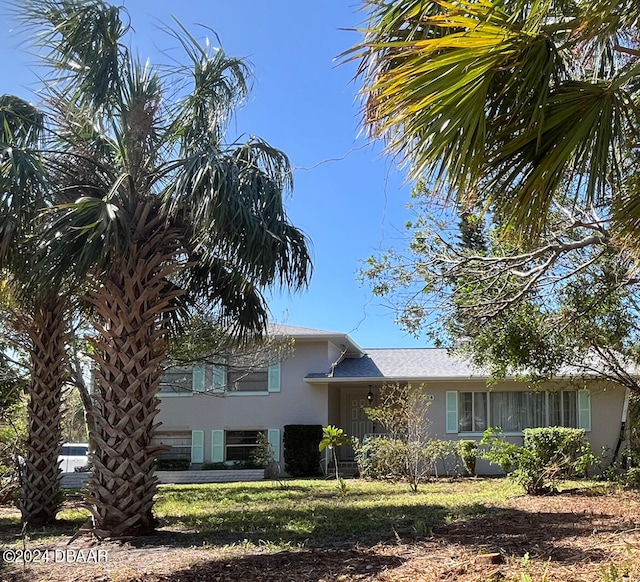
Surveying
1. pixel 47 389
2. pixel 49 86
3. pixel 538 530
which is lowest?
pixel 538 530

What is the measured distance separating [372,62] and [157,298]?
185 inches

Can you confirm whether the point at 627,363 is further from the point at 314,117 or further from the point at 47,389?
the point at 47,389

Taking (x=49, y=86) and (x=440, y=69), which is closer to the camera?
(x=440, y=69)

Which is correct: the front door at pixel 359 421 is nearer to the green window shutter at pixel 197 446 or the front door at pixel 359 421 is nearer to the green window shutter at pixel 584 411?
the green window shutter at pixel 197 446

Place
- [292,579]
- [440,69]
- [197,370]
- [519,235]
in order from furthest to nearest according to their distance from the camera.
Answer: [197,370] → [292,579] → [519,235] → [440,69]

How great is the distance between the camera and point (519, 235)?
4.80 m

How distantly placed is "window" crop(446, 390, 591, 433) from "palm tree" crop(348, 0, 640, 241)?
53.0ft

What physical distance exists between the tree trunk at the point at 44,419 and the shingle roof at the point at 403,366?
11.6m

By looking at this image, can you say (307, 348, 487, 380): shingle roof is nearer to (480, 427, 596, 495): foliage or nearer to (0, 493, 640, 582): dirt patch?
(480, 427, 596, 495): foliage

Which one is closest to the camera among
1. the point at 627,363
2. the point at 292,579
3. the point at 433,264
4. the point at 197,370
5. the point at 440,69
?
the point at 440,69

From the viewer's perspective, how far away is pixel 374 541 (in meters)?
7.15

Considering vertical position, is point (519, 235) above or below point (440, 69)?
below

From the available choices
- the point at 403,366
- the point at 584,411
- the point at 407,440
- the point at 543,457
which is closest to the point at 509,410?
the point at 584,411

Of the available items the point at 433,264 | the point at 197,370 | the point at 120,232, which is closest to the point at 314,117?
the point at 433,264
